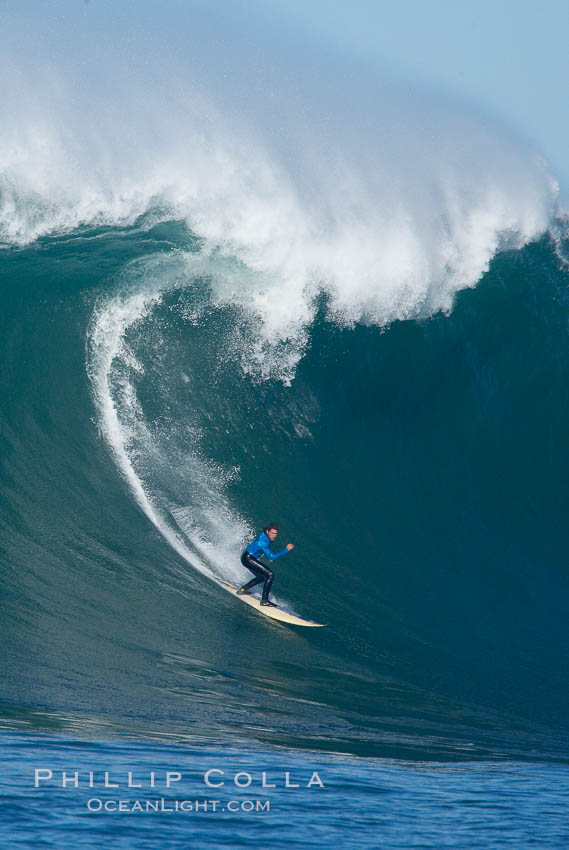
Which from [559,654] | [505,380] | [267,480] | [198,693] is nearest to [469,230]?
[505,380]

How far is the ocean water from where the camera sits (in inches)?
228

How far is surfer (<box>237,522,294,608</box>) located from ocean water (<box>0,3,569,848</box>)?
30 cm

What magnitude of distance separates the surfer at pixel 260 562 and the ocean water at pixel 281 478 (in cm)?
30

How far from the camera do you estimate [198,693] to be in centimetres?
681

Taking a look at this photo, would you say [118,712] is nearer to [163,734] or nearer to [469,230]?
[163,734]

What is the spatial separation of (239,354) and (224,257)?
1509 mm

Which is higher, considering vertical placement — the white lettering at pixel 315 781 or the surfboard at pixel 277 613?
the surfboard at pixel 277 613

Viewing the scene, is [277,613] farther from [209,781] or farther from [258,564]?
[209,781]

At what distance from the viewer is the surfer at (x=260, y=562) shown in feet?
28.2

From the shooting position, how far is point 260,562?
8.77 metres

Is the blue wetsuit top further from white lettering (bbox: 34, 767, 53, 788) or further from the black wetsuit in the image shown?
Answer: white lettering (bbox: 34, 767, 53, 788)

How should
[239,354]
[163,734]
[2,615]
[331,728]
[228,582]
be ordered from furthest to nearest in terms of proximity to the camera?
[239,354], [228,582], [2,615], [331,728], [163,734]

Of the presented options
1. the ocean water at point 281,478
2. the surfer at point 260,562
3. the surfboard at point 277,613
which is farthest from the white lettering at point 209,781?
the surfer at point 260,562

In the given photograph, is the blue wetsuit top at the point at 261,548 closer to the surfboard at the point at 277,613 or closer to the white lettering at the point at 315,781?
the surfboard at the point at 277,613
